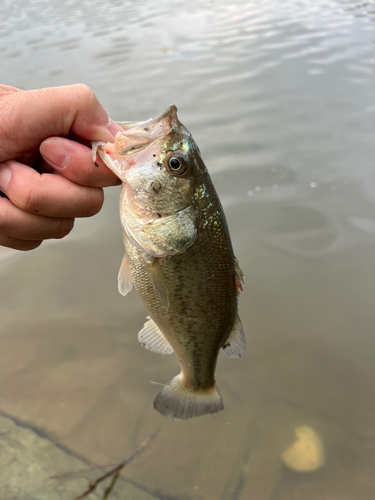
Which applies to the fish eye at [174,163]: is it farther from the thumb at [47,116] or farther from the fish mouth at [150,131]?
the thumb at [47,116]

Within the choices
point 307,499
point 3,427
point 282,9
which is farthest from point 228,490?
point 282,9

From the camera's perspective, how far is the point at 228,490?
8.79 feet

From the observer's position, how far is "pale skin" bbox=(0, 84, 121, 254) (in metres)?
1.89

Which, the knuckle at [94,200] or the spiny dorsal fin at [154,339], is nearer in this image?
the knuckle at [94,200]

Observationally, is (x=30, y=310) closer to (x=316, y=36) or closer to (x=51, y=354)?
(x=51, y=354)

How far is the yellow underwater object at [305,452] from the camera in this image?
9.12ft

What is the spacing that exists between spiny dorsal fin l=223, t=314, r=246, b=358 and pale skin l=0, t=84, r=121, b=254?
1.14 m

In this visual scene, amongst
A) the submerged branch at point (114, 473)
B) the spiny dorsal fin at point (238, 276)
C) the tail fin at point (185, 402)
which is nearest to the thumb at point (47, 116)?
the spiny dorsal fin at point (238, 276)

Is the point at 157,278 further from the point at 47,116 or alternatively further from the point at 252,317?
the point at 252,317

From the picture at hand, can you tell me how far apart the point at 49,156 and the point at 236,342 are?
1.57 meters

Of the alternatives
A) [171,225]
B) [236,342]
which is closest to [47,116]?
[171,225]

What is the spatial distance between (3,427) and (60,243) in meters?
2.14

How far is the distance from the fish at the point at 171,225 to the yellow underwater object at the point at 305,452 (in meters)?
1.38

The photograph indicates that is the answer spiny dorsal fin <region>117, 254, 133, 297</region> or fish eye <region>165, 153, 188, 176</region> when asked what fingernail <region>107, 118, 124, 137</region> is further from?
spiny dorsal fin <region>117, 254, 133, 297</region>
